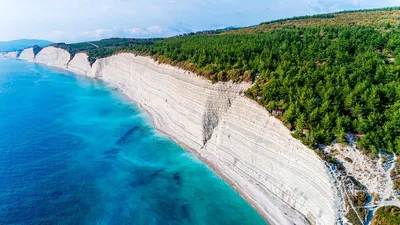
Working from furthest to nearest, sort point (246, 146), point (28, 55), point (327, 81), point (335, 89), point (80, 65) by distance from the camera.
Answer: point (28, 55) → point (80, 65) → point (246, 146) → point (327, 81) → point (335, 89)

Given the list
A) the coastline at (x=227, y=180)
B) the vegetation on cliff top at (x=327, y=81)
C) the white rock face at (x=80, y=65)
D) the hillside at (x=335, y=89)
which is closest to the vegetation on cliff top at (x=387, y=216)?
the hillside at (x=335, y=89)

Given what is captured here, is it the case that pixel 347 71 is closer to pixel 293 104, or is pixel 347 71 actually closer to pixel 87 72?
pixel 293 104

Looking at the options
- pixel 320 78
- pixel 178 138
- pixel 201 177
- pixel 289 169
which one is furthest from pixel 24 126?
pixel 320 78

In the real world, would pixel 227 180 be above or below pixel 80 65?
below

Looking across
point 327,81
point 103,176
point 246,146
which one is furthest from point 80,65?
point 327,81

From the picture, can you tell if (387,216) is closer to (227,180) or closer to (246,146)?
(246,146)

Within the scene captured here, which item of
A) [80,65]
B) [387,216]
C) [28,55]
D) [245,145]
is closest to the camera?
[387,216]
